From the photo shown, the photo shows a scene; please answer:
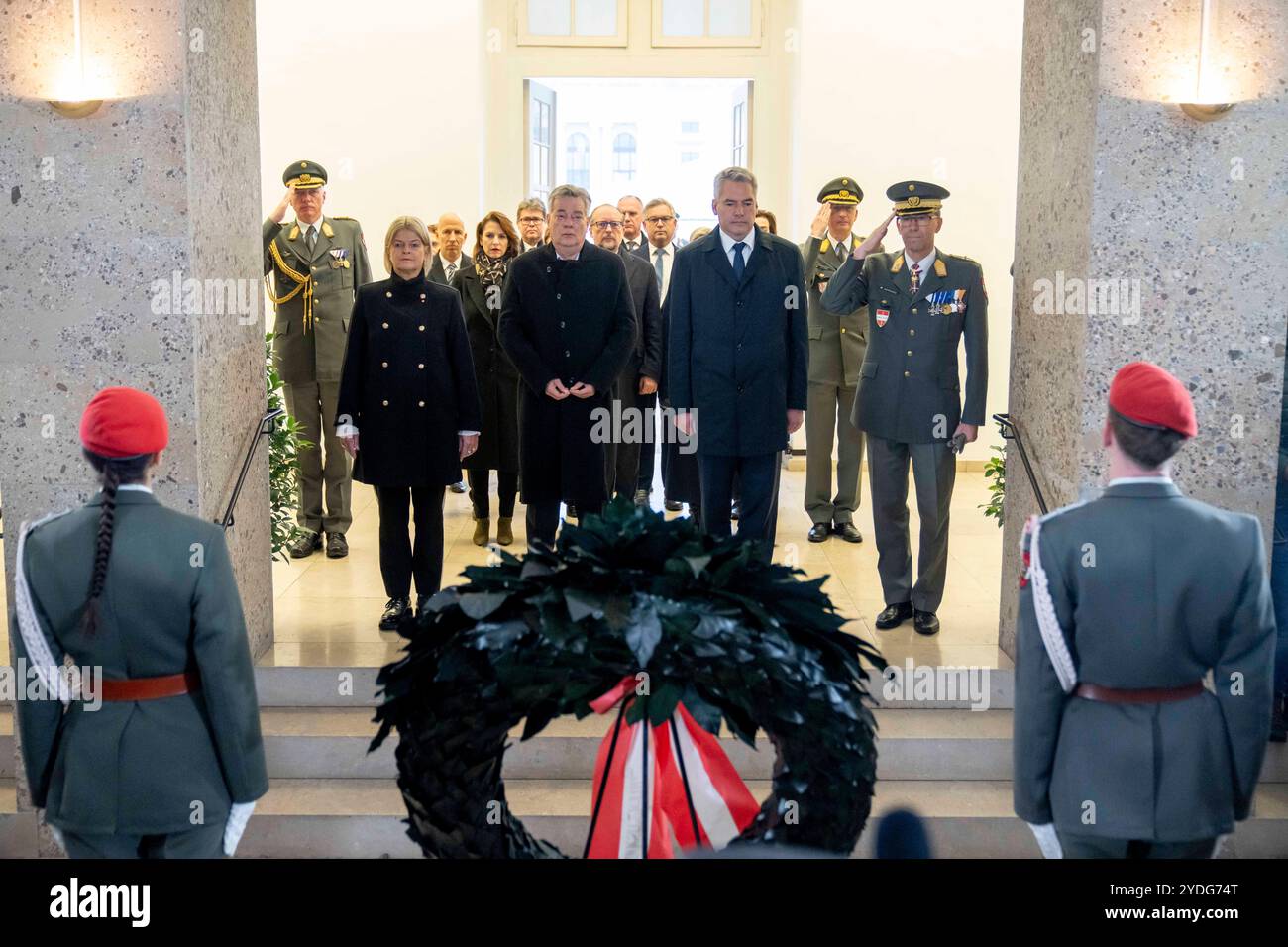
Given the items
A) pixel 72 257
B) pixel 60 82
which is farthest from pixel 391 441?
pixel 60 82

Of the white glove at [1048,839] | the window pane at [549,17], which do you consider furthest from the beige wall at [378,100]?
the white glove at [1048,839]

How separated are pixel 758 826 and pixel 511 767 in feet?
6.16

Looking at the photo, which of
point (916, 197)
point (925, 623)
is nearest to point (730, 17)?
point (916, 197)

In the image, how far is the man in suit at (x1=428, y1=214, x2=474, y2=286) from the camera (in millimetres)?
7684

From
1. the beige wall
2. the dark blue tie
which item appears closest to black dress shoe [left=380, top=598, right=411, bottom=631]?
the dark blue tie

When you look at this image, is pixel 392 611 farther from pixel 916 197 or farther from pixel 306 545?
pixel 916 197

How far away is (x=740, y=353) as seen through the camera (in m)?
5.67

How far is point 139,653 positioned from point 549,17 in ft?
26.3

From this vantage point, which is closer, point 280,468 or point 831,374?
point 280,468

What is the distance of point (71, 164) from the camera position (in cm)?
464

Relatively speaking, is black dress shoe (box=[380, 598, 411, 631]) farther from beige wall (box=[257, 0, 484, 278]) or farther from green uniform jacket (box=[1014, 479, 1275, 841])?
beige wall (box=[257, 0, 484, 278])

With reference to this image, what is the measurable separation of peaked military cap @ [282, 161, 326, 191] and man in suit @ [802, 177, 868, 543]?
2.52 m
